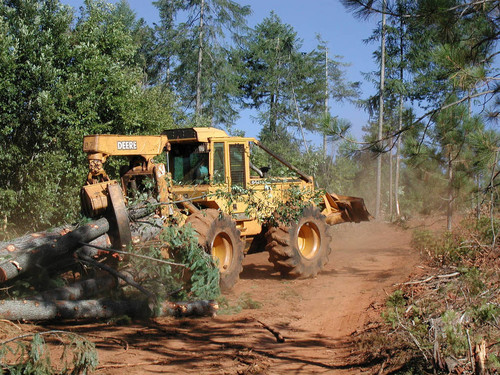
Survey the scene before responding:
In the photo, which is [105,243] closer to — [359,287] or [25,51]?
[359,287]

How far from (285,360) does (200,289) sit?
2.83 meters

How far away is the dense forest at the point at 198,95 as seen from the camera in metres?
8.22

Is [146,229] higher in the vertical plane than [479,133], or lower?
lower

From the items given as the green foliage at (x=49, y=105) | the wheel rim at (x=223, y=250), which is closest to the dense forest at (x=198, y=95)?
the green foliage at (x=49, y=105)

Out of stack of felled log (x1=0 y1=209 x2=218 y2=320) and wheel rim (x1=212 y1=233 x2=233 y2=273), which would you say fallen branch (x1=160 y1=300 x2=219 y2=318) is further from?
wheel rim (x1=212 y1=233 x2=233 y2=273)

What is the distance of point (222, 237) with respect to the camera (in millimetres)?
10391

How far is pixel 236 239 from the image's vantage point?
1051 centimetres

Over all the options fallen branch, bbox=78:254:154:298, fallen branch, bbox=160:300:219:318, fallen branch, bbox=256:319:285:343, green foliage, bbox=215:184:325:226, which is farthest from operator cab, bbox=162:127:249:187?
fallen branch, bbox=256:319:285:343

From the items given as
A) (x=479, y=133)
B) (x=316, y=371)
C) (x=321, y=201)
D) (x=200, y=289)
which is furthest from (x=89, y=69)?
(x=316, y=371)

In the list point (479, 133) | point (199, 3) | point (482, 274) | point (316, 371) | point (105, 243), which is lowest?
point (316, 371)

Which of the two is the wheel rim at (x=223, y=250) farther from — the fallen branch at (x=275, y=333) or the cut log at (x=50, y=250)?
the cut log at (x=50, y=250)

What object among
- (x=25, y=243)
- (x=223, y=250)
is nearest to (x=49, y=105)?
(x=223, y=250)

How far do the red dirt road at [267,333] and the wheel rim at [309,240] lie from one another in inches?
24.1

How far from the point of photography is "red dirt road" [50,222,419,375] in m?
6.01
